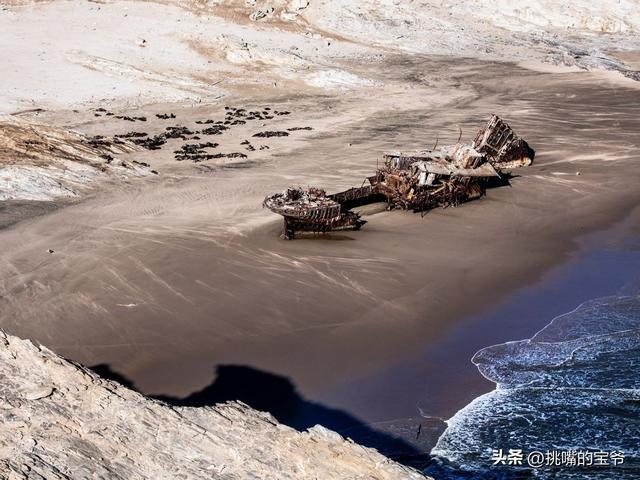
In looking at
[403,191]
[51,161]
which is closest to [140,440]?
[403,191]

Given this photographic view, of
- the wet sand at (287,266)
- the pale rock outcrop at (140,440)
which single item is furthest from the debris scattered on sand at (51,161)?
the pale rock outcrop at (140,440)

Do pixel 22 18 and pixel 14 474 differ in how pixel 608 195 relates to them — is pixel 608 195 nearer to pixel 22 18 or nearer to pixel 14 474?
pixel 14 474

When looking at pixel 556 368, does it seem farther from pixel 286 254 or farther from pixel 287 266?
pixel 286 254

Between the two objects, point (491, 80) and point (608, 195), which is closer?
point (608, 195)

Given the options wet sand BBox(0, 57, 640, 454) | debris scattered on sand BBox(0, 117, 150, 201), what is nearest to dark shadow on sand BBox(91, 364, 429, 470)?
wet sand BBox(0, 57, 640, 454)

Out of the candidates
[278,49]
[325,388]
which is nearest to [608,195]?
[325,388]

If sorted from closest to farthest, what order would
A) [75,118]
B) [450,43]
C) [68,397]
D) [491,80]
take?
1. [68,397]
2. [75,118]
3. [491,80]
4. [450,43]

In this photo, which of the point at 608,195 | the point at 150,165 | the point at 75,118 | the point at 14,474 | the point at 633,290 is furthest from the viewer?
the point at 75,118
